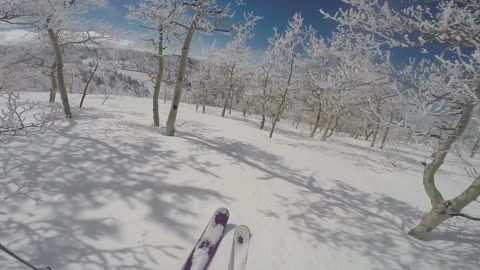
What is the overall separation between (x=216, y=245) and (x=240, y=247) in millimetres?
413

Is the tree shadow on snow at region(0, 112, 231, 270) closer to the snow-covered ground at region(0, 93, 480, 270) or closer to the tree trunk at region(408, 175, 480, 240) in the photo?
the snow-covered ground at region(0, 93, 480, 270)

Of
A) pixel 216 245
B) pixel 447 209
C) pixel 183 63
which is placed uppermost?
pixel 183 63

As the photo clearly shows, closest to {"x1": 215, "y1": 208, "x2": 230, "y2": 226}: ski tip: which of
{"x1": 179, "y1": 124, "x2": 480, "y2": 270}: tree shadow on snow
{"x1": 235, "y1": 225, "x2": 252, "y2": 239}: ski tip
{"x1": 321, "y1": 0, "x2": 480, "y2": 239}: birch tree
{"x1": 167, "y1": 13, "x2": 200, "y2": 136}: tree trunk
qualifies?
{"x1": 235, "y1": 225, "x2": 252, "y2": 239}: ski tip

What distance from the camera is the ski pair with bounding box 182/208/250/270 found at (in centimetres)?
371

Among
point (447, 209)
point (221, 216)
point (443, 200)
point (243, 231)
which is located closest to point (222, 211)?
point (221, 216)

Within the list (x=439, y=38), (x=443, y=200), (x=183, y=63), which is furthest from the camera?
(x=183, y=63)

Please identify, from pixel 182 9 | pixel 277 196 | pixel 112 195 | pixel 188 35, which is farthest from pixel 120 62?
pixel 277 196

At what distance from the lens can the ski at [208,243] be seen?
367 centimetres

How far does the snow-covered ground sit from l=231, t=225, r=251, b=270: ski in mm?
133

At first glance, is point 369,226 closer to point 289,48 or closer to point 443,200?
point 443,200

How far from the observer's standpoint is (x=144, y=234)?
4086 mm

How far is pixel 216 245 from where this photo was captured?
4098 millimetres

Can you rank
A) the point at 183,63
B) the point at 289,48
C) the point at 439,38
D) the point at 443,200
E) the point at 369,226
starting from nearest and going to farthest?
1. the point at 439,38
2. the point at 443,200
3. the point at 369,226
4. the point at 183,63
5. the point at 289,48

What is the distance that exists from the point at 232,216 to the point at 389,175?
9721 millimetres
